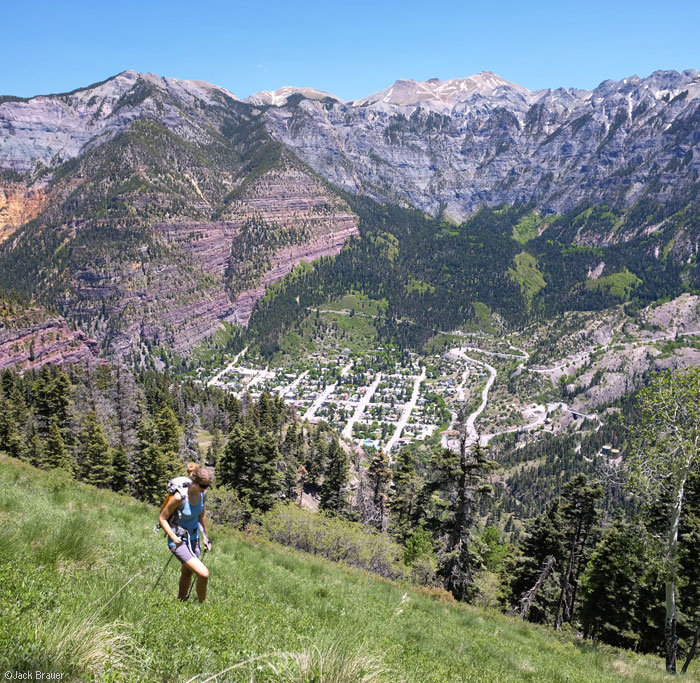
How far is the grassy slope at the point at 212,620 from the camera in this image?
364 cm

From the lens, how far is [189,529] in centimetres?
648

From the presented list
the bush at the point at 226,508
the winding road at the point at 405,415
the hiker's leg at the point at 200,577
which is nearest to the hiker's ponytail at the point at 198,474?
the hiker's leg at the point at 200,577

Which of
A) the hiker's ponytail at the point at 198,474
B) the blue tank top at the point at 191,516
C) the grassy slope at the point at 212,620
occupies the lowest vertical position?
the grassy slope at the point at 212,620

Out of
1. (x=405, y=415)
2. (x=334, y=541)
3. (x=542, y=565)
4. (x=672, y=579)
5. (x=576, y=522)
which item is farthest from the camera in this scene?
(x=405, y=415)

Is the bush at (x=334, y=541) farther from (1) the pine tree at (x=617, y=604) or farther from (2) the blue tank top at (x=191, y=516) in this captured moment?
(2) the blue tank top at (x=191, y=516)

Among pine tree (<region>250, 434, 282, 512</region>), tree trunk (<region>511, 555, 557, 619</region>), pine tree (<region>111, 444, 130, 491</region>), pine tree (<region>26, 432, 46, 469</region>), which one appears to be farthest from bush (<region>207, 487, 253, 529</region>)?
tree trunk (<region>511, 555, 557, 619</region>)

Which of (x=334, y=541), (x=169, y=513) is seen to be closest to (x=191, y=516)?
(x=169, y=513)

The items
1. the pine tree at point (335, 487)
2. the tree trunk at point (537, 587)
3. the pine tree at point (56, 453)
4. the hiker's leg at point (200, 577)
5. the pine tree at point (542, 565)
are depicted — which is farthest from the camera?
the pine tree at point (335, 487)

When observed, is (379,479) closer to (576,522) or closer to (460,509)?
(576,522)

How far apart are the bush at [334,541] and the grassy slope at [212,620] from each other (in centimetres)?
1495

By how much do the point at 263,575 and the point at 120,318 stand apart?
205 metres

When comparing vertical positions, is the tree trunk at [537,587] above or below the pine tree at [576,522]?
below

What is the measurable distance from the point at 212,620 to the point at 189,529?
1.59 m

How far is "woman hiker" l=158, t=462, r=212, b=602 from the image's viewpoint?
20.2 ft
